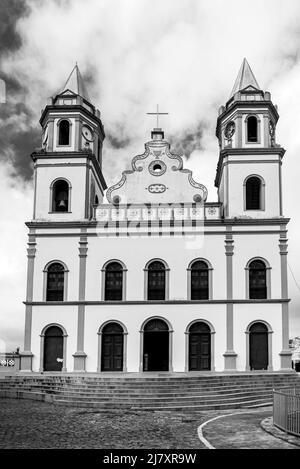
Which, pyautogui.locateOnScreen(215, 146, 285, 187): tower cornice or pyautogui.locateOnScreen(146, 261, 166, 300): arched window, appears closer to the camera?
pyautogui.locateOnScreen(146, 261, 166, 300): arched window

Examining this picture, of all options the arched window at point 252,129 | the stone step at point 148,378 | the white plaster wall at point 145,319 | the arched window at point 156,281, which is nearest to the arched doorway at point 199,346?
the white plaster wall at point 145,319

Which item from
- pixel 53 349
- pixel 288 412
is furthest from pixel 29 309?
pixel 288 412

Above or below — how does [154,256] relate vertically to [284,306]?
above

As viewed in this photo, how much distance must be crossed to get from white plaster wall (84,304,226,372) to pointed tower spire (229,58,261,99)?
12118 millimetres

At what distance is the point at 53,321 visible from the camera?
1154 inches

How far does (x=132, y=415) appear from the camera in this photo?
59.2 ft

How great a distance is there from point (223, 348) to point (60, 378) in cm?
856

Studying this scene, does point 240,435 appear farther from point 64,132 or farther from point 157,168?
point 64,132

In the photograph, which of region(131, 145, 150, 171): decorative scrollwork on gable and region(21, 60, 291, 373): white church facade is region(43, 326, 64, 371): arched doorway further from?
region(131, 145, 150, 171): decorative scrollwork on gable

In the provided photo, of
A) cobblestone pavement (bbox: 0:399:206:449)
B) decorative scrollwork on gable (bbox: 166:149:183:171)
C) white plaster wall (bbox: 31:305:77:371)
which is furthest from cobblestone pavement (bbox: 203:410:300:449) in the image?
decorative scrollwork on gable (bbox: 166:149:183:171)

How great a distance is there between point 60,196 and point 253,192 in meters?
10.1

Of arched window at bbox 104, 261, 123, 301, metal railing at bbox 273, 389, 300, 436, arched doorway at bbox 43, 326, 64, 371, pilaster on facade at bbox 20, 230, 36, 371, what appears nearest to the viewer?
metal railing at bbox 273, 389, 300, 436

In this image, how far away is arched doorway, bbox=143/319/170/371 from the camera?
1136 inches
